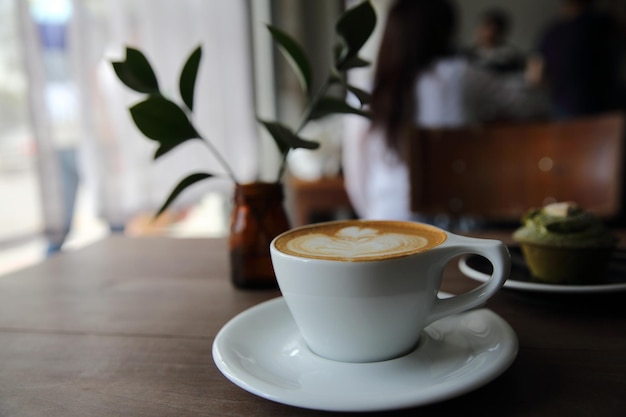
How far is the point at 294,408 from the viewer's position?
1.13 feet

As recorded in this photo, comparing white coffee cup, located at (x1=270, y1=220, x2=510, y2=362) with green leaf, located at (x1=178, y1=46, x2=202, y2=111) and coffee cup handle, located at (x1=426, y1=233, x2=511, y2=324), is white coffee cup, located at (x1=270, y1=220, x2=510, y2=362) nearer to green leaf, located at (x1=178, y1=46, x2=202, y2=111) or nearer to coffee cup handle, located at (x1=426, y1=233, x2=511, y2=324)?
coffee cup handle, located at (x1=426, y1=233, x2=511, y2=324)

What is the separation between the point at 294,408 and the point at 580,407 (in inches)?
7.6

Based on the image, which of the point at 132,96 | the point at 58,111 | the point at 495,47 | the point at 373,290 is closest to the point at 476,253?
the point at 373,290

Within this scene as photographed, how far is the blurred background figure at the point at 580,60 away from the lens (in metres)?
3.11

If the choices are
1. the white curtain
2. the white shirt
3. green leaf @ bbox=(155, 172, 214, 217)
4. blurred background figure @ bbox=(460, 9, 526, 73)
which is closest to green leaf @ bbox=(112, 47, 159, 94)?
green leaf @ bbox=(155, 172, 214, 217)

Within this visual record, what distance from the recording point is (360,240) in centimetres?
44

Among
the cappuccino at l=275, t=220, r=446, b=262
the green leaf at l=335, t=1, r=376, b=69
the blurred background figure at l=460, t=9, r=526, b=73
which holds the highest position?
the blurred background figure at l=460, t=9, r=526, b=73

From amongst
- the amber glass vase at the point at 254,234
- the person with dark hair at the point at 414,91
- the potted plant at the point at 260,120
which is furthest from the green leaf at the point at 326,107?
the person with dark hair at the point at 414,91

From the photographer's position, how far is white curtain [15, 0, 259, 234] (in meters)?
1.36

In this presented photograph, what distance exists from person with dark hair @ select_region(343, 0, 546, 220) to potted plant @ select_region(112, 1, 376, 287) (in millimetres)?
864

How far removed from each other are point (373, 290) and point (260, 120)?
0.31 metres

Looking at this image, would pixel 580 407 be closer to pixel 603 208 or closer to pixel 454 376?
pixel 454 376

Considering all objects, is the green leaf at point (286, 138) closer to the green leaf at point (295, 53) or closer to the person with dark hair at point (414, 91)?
the green leaf at point (295, 53)

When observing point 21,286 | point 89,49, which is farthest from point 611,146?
point 89,49
